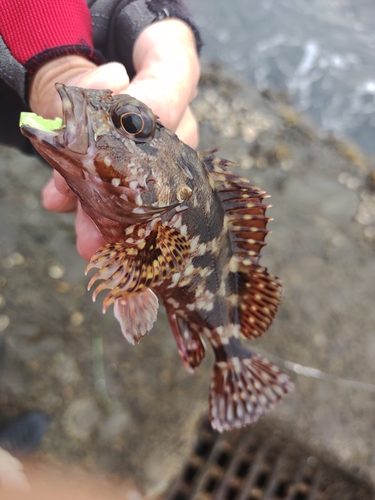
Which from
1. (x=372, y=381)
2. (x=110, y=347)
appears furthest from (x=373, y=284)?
(x=110, y=347)

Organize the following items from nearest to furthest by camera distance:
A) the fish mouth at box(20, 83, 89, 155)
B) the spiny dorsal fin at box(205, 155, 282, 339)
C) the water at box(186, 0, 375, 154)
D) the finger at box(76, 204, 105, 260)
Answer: the fish mouth at box(20, 83, 89, 155) < the spiny dorsal fin at box(205, 155, 282, 339) < the finger at box(76, 204, 105, 260) < the water at box(186, 0, 375, 154)

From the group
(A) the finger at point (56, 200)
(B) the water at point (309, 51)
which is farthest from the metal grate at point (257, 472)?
(B) the water at point (309, 51)

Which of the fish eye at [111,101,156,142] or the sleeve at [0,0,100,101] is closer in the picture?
the fish eye at [111,101,156,142]

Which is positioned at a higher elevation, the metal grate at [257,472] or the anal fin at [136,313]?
the anal fin at [136,313]

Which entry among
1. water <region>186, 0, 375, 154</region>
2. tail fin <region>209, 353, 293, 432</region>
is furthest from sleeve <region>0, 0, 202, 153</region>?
water <region>186, 0, 375, 154</region>

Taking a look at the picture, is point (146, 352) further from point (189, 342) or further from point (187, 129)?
point (187, 129)

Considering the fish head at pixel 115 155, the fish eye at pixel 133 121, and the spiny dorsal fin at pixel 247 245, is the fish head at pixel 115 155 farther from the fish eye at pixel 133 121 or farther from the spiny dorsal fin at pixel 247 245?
the spiny dorsal fin at pixel 247 245

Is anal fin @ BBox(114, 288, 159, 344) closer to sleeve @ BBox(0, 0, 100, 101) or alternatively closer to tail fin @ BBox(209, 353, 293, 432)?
tail fin @ BBox(209, 353, 293, 432)

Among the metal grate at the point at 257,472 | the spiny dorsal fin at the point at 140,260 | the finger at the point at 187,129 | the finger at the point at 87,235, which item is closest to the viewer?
the spiny dorsal fin at the point at 140,260
